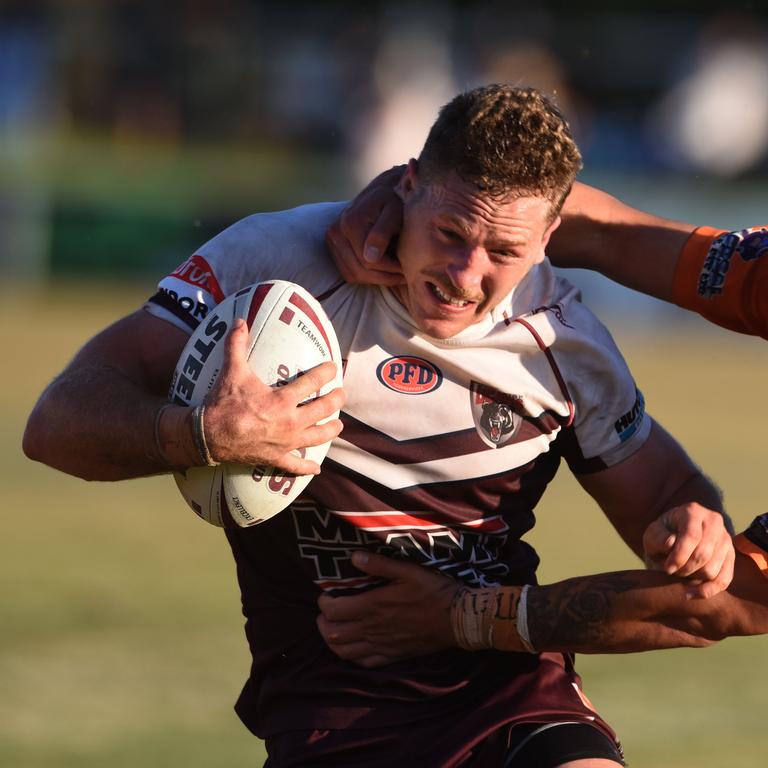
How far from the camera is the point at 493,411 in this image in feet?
15.2

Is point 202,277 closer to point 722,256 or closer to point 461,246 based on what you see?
point 461,246

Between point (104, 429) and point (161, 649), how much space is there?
13.0 ft

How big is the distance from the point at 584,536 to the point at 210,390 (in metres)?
7.09

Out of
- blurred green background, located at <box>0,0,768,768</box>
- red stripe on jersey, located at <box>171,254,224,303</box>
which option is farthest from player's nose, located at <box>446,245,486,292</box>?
blurred green background, located at <box>0,0,768,768</box>

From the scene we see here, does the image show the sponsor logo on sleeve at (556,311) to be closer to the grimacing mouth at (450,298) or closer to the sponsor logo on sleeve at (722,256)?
the grimacing mouth at (450,298)

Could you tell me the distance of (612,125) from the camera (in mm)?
22844

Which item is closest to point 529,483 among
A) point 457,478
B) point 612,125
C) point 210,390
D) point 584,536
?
point 457,478

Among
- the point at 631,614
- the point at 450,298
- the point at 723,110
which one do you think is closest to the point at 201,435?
the point at 450,298

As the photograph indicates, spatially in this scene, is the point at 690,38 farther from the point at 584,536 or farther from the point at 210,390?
the point at 210,390

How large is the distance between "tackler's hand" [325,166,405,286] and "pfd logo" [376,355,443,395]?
9.9 inches

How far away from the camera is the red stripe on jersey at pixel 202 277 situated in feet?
14.3

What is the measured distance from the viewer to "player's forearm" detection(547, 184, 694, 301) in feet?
16.6

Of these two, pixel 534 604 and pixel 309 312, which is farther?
pixel 534 604

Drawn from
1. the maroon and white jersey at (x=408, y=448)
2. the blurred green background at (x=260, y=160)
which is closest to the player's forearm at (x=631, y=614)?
the maroon and white jersey at (x=408, y=448)
